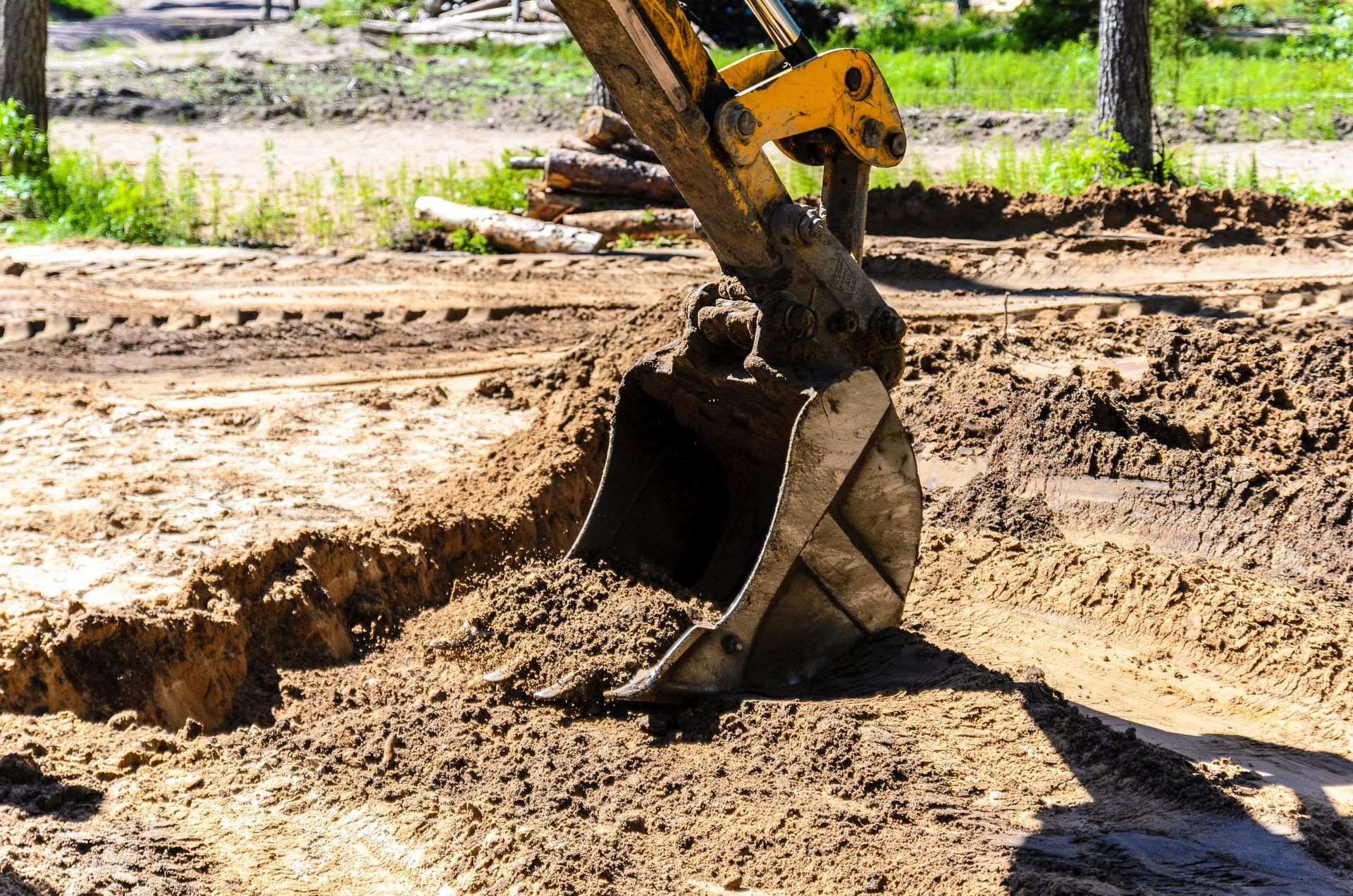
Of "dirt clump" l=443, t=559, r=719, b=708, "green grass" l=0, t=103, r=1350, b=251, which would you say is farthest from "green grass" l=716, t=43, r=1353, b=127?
"dirt clump" l=443, t=559, r=719, b=708

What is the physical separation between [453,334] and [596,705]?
428 centimetres

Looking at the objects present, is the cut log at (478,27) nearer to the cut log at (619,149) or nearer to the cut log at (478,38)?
the cut log at (478,38)

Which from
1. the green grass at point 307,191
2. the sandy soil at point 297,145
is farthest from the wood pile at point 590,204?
the sandy soil at point 297,145

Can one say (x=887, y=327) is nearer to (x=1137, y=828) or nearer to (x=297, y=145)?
(x=1137, y=828)

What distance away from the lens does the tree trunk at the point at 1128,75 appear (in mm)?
9234

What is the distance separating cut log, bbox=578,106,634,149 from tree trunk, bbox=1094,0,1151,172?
378 cm

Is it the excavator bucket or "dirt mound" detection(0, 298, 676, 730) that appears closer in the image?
the excavator bucket

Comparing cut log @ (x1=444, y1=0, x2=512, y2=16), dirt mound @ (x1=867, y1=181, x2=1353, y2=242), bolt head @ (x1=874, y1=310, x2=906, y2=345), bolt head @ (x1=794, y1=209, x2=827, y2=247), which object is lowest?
bolt head @ (x1=874, y1=310, x2=906, y2=345)

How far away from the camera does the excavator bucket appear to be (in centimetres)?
369

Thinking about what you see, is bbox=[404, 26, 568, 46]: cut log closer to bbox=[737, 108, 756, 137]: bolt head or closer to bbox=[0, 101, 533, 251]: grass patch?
bbox=[0, 101, 533, 251]: grass patch

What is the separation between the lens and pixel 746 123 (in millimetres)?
3506

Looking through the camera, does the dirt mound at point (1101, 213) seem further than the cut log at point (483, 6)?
No

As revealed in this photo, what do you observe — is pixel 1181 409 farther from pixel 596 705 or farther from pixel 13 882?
pixel 13 882

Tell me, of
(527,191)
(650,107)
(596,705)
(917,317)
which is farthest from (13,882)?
(527,191)
